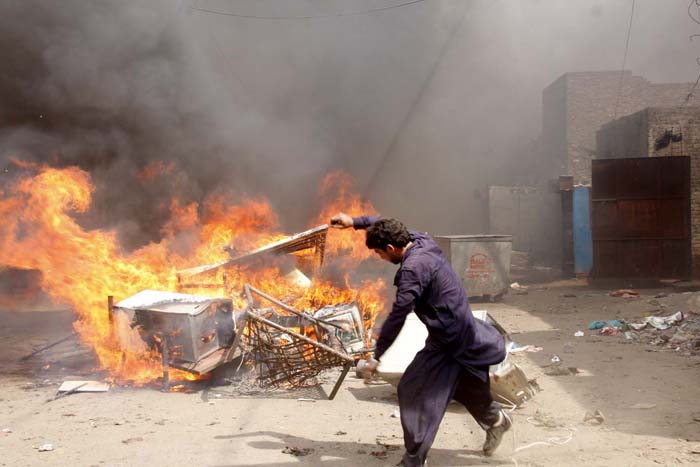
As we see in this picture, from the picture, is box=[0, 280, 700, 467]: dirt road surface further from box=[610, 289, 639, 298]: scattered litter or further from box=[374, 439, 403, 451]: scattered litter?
box=[610, 289, 639, 298]: scattered litter

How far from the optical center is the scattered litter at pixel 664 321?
7.88m

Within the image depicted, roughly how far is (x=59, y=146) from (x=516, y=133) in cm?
2501

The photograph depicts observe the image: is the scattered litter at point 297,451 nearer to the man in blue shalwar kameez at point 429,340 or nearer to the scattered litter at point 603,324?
the man in blue shalwar kameez at point 429,340

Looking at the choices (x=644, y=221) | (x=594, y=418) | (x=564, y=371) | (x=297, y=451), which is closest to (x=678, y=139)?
(x=644, y=221)

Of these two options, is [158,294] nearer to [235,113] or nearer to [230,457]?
[230,457]

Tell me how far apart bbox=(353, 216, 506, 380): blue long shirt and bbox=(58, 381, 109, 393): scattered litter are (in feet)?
12.0

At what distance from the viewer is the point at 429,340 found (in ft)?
11.7

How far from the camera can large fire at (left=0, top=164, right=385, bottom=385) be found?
6.84 metres

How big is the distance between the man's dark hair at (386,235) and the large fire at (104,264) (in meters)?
3.37

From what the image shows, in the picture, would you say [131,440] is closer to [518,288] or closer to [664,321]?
[664,321]

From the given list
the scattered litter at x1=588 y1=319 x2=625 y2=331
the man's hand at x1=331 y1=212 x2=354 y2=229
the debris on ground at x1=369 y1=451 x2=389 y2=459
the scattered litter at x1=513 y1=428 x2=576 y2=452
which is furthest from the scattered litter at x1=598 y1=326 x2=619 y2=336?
A: the man's hand at x1=331 y1=212 x2=354 y2=229

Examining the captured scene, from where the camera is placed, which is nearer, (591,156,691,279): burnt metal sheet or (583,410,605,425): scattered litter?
(583,410,605,425): scattered litter

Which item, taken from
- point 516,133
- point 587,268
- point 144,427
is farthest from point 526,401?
point 516,133

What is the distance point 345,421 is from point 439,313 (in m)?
1.82
